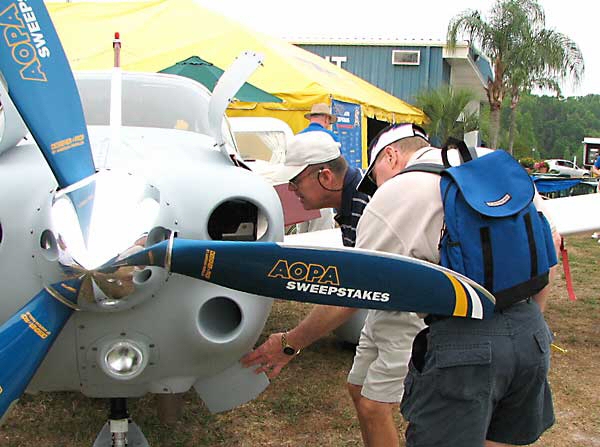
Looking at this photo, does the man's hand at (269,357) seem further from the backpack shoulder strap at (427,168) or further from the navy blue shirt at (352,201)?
the backpack shoulder strap at (427,168)

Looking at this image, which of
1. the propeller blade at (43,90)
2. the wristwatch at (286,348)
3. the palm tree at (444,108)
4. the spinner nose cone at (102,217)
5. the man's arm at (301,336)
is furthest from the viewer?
the palm tree at (444,108)

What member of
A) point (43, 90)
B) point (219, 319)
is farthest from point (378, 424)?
point (43, 90)

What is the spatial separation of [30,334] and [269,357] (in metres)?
0.98

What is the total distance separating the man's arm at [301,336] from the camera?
8.49ft

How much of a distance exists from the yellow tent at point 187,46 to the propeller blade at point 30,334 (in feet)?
32.4

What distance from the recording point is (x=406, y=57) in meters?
27.9

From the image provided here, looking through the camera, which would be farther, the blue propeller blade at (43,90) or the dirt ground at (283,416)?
the dirt ground at (283,416)

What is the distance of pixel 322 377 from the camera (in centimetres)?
470

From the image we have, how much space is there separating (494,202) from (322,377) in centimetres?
294

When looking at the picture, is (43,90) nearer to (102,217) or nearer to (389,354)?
(102,217)

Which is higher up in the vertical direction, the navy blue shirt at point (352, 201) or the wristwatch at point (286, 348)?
the navy blue shirt at point (352, 201)

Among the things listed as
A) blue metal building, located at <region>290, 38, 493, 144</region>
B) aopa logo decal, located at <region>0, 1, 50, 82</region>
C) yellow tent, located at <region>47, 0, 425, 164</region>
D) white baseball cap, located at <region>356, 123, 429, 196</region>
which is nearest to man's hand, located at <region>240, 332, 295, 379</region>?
white baseball cap, located at <region>356, 123, 429, 196</region>

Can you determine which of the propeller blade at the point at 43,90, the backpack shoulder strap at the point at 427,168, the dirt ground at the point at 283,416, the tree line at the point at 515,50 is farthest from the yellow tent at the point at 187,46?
the tree line at the point at 515,50

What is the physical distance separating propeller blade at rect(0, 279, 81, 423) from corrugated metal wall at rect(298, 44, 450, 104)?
86.9 feet
